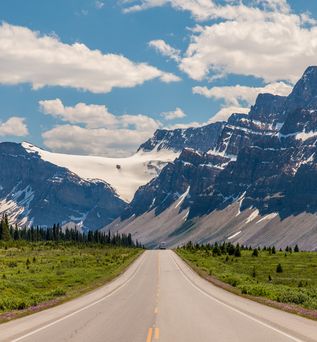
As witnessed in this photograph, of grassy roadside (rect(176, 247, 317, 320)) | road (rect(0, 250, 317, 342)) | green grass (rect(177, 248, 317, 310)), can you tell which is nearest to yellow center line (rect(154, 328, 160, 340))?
road (rect(0, 250, 317, 342))

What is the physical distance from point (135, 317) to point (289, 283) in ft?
102

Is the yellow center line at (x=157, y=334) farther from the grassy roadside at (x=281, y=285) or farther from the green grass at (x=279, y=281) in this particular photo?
the green grass at (x=279, y=281)

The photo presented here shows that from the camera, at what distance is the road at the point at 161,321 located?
22072 mm

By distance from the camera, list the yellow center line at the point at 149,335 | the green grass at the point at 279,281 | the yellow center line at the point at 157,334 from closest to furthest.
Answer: the yellow center line at the point at 149,335 < the yellow center line at the point at 157,334 < the green grass at the point at 279,281

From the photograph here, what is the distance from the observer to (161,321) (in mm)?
26594

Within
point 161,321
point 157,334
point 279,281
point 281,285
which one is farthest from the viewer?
point 279,281

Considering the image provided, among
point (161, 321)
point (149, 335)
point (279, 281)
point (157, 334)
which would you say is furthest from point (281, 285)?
point (149, 335)

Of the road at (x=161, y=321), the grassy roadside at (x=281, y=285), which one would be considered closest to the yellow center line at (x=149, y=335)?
the road at (x=161, y=321)

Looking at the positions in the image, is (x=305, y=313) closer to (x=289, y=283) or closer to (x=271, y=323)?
(x=271, y=323)

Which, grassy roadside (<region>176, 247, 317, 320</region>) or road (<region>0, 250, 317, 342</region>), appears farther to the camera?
grassy roadside (<region>176, 247, 317, 320</region>)

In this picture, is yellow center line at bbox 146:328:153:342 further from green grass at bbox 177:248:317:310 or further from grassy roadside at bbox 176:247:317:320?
green grass at bbox 177:248:317:310

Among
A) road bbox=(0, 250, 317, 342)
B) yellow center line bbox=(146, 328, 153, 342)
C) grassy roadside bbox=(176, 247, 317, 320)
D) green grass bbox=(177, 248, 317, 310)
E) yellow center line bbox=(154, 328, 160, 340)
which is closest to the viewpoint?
yellow center line bbox=(146, 328, 153, 342)

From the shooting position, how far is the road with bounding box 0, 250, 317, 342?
22.1 metres

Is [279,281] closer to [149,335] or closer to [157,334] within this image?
[157,334]
